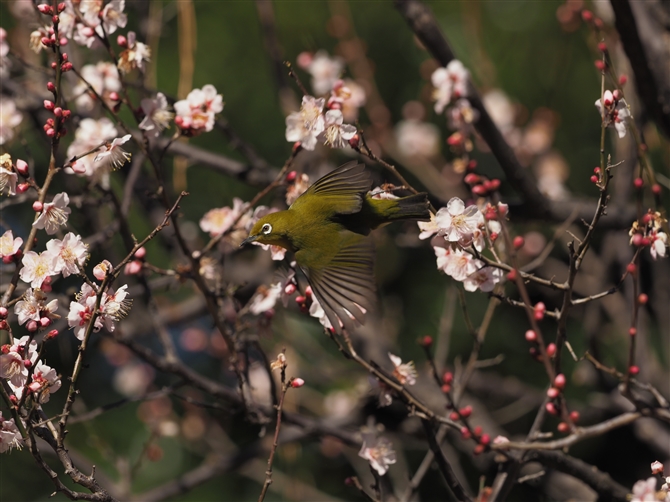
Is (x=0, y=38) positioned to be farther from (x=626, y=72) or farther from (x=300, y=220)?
(x=626, y=72)

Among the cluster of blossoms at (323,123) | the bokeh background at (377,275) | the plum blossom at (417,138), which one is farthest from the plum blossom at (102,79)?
the plum blossom at (417,138)

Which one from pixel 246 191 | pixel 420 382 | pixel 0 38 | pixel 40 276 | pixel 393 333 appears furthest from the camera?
pixel 246 191

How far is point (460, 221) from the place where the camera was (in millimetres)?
1951

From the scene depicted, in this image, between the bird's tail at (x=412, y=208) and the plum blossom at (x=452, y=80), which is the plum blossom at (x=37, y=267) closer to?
the bird's tail at (x=412, y=208)

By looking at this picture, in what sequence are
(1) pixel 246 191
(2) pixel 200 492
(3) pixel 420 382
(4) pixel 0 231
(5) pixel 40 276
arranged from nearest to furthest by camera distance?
(5) pixel 40 276 < (4) pixel 0 231 < (3) pixel 420 382 < (2) pixel 200 492 < (1) pixel 246 191

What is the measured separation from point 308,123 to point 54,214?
2.57ft

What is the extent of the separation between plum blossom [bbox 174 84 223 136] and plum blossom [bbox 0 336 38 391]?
2.98 ft

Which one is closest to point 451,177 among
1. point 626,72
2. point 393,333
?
point 393,333

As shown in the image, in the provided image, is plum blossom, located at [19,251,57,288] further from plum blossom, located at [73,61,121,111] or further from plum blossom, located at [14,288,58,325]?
plum blossom, located at [73,61,121,111]

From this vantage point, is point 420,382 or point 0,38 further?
point 420,382

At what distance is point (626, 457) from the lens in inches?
203

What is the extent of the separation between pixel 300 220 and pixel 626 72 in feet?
7.73

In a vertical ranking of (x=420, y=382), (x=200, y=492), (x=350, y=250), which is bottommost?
(x=200, y=492)

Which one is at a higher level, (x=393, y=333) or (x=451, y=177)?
(x=451, y=177)
